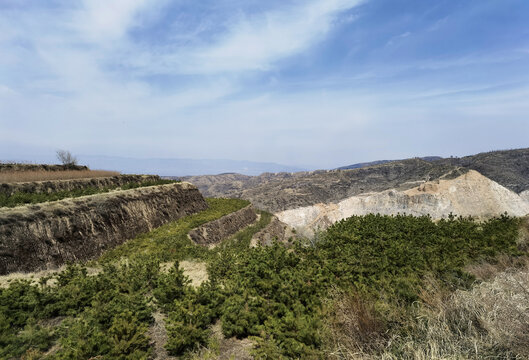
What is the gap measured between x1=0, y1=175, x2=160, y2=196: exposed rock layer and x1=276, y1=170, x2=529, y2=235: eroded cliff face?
31.6 m

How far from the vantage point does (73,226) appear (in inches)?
626

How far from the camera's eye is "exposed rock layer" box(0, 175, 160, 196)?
16639 mm

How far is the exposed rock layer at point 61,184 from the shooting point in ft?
54.6

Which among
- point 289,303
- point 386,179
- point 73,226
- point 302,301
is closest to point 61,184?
point 73,226

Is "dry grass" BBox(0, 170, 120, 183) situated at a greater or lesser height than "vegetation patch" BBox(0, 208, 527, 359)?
greater

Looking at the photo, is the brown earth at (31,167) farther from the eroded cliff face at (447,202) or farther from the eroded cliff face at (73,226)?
the eroded cliff face at (447,202)

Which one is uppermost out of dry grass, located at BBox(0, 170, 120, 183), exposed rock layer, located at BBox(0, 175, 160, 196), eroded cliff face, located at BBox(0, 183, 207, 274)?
dry grass, located at BBox(0, 170, 120, 183)

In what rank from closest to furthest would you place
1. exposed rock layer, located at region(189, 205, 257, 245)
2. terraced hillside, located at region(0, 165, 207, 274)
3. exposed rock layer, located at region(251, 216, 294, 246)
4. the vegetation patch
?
the vegetation patch < terraced hillside, located at region(0, 165, 207, 274) < exposed rock layer, located at region(189, 205, 257, 245) < exposed rock layer, located at region(251, 216, 294, 246)

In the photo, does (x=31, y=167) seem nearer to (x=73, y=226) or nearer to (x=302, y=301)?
(x=73, y=226)

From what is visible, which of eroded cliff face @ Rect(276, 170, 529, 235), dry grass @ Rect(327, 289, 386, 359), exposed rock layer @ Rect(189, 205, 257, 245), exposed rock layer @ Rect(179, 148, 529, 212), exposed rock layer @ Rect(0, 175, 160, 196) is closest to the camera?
dry grass @ Rect(327, 289, 386, 359)

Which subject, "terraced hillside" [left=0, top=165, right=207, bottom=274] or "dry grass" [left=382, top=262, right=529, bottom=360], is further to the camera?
"terraced hillside" [left=0, top=165, right=207, bottom=274]

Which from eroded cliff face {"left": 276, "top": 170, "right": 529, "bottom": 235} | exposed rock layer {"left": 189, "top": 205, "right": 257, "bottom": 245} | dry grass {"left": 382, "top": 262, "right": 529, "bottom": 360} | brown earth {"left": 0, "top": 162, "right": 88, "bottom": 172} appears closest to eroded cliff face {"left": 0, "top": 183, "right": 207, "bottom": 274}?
exposed rock layer {"left": 189, "top": 205, "right": 257, "bottom": 245}

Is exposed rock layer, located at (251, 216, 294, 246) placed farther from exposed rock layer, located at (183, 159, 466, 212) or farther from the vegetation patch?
exposed rock layer, located at (183, 159, 466, 212)

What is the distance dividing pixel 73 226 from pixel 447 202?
59061mm
